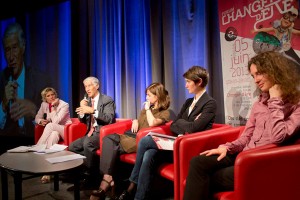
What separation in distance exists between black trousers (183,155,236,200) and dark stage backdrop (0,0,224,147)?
1383 mm

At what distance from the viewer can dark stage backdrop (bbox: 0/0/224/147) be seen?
3291mm

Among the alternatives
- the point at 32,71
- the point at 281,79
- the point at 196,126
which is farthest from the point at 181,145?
the point at 32,71

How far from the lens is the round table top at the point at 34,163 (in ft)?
6.95

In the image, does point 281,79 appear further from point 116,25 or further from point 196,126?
point 116,25

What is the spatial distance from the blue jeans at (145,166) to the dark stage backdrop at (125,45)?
1.05m

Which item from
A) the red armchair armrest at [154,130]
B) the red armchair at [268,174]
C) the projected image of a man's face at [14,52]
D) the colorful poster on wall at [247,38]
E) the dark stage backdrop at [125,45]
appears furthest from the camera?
the projected image of a man's face at [14,52]

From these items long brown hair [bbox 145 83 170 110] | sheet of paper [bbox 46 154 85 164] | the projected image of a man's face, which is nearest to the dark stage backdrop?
the projected image of a man's face

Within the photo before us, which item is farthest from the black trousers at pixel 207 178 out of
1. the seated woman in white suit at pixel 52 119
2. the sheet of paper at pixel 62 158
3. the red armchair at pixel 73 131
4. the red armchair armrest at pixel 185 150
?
the seated woman in white suit at pixel 52 119

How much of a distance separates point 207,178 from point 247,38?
1.52 metres

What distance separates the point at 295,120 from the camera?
1721mm

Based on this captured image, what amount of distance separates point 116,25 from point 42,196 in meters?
2.43

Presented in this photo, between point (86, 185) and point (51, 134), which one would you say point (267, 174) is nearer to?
point (86, 185)

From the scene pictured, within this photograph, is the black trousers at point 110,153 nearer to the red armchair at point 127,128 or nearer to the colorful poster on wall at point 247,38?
the red armchair at point 127,128

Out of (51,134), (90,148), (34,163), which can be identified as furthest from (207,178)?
(51,134)
